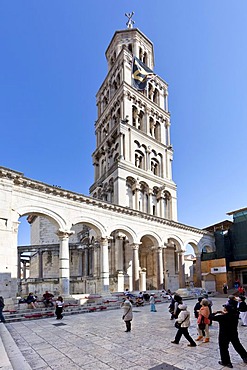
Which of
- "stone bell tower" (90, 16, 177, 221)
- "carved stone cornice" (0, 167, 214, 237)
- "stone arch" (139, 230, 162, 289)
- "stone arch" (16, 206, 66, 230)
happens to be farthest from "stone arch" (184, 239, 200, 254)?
"stone arch" (16, 206, 66, 230)

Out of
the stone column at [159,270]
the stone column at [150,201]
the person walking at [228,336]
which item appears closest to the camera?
the person walking at [228,336]

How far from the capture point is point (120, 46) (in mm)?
41844

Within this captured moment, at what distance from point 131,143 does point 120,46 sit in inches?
674

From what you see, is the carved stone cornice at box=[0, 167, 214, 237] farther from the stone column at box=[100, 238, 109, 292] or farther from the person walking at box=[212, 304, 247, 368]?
the person walking at box=[212, 304, 247, 368]

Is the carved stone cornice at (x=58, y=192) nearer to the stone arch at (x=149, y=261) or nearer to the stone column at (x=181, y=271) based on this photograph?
the stone arch at (x=149, y=261)

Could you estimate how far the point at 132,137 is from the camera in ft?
117

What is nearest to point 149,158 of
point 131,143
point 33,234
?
point 131,143

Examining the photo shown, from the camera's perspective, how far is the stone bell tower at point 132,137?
1339 inches

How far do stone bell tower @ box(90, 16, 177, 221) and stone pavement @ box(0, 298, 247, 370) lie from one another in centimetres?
2031

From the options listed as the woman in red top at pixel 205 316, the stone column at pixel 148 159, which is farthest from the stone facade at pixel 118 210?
the woman in red top at pixel 205 316

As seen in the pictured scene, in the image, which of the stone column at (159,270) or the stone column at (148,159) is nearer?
the stone column at (159,270)

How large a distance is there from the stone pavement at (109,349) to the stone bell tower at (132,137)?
20309 millimetres

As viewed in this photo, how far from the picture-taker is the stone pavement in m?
6.78

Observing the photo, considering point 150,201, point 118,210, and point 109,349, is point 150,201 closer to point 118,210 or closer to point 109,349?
point 118,210
